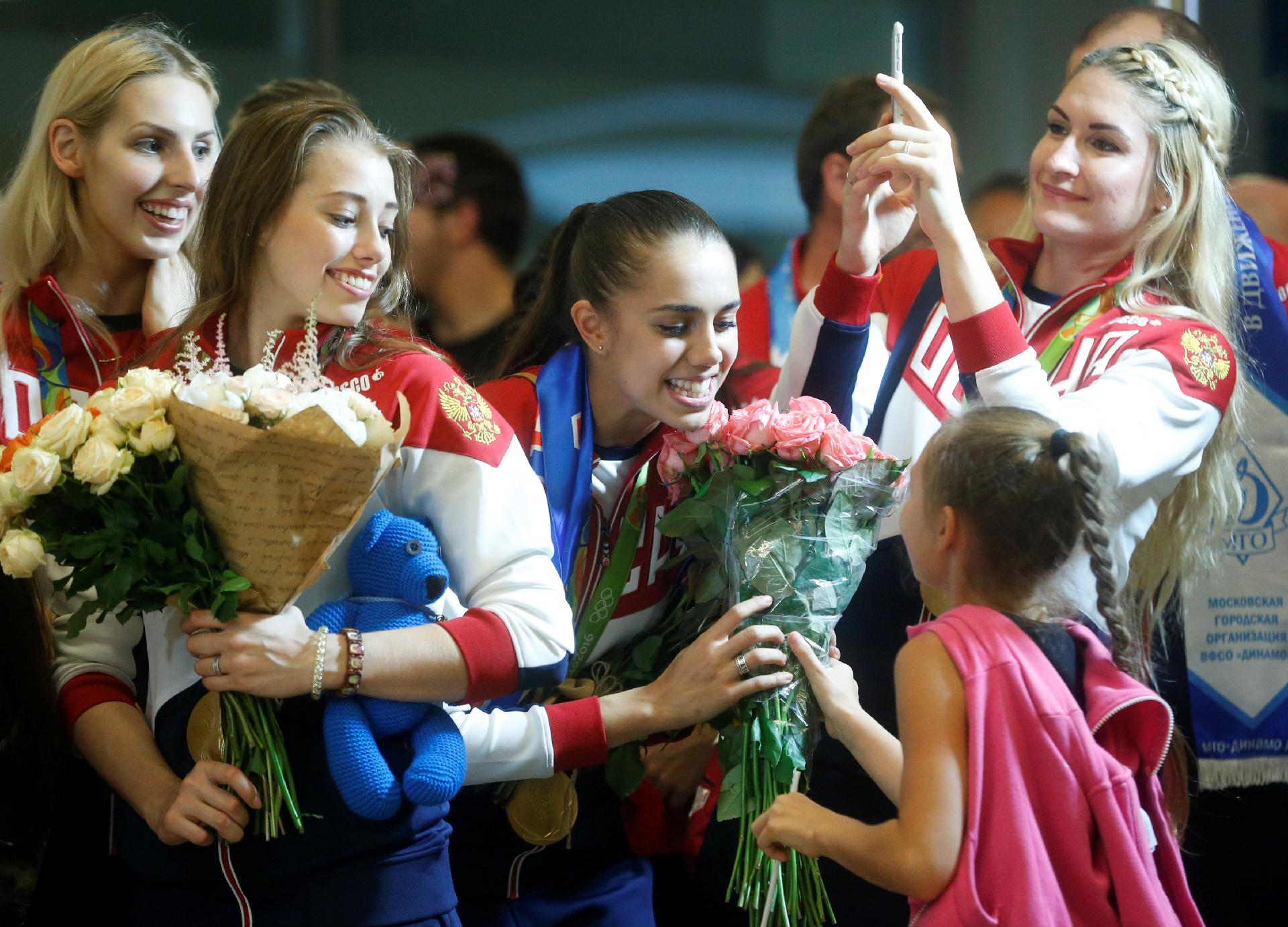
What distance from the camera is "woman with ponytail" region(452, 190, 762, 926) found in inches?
82.6

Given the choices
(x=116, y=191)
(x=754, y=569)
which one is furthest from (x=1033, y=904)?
(x=116, y=191)

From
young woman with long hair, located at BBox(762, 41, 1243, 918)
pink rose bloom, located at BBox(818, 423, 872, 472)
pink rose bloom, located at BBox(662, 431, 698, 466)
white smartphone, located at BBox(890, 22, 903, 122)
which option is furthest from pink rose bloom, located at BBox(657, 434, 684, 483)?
white smartphone, located at BBox(890, 22, 903, 122)

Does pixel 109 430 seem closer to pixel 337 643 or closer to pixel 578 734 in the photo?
pixel 337 643

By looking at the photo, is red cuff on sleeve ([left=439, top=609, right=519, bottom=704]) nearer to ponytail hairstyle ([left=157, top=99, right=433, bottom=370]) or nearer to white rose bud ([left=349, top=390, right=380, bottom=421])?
white rose bud ([left=349, top=390, right=380, bottom=421])

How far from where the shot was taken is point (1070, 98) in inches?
93.7

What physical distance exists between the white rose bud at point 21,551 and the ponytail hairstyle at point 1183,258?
1633 mm

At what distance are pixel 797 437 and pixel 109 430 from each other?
912 millimetres

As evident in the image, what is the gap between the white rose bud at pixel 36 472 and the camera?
1632mm

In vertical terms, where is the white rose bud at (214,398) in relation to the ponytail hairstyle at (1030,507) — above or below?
above

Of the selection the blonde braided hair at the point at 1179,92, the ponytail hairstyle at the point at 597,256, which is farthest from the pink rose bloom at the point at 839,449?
the blonde braided hair at the point at 1179,92

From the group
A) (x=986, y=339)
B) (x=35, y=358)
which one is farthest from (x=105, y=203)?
(x=986, y=339)

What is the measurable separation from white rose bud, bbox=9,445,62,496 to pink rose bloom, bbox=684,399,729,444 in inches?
35.0

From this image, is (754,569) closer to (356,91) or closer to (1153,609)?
(1153,609)

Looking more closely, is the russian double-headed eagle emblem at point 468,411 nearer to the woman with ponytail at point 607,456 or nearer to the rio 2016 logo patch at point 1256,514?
the woman with ponytail at point 607,456
